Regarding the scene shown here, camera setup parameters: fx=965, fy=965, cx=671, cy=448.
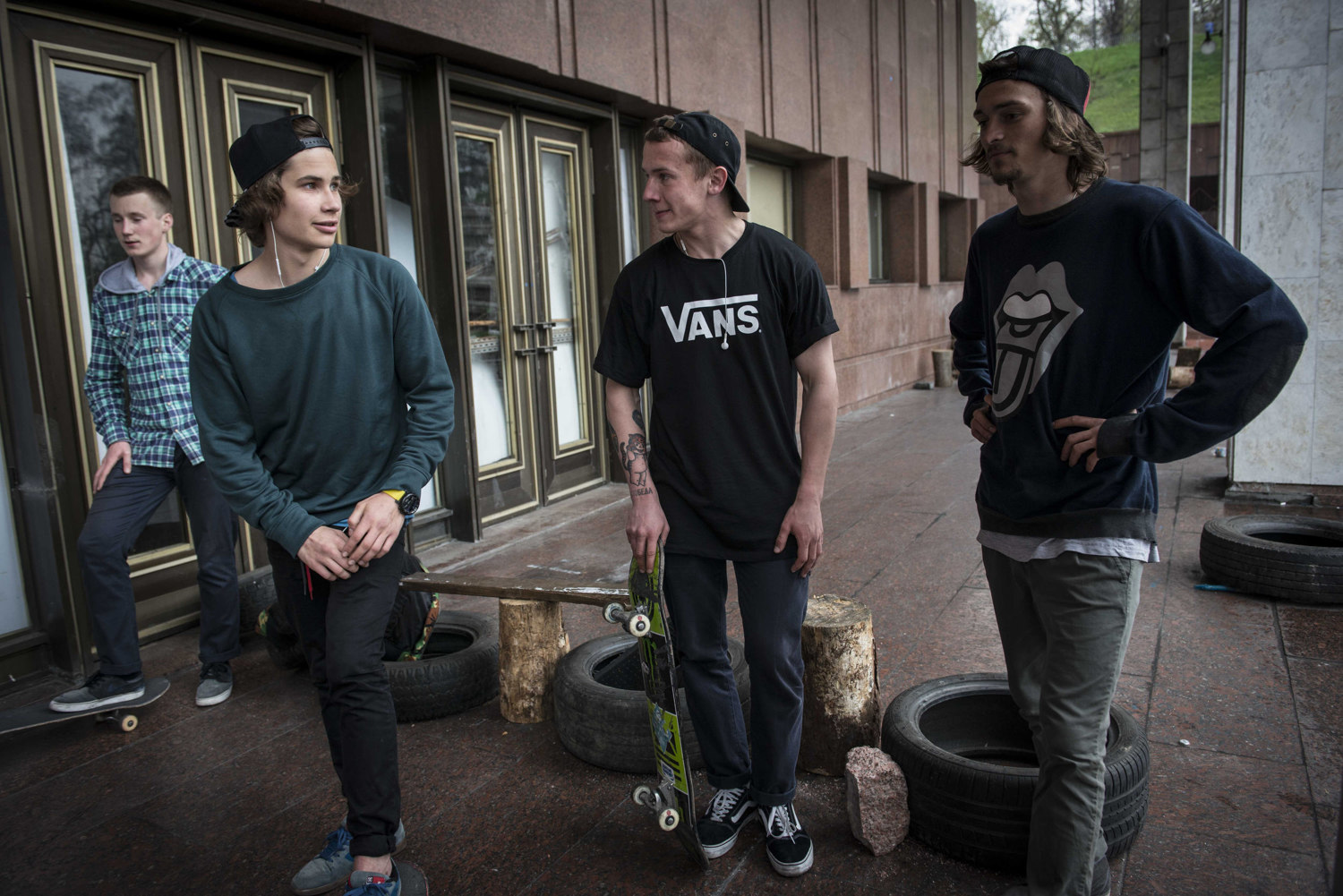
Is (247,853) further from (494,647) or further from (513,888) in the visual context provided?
(494,647)

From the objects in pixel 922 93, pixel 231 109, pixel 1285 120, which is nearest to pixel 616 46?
pixel 231 109

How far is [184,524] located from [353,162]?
2459 millimetres

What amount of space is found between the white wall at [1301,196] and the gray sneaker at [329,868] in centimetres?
677

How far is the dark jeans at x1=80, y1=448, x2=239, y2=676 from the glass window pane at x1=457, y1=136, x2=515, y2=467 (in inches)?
103

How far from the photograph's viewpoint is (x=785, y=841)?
9.38 ft

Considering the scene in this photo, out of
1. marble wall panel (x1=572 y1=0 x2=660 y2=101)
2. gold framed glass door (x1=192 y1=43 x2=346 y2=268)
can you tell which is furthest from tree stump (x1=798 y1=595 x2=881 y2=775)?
marble wall panel (x1=572 y1=0 x2=660 y2=101)

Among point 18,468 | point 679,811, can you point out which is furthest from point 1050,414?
point 18,468

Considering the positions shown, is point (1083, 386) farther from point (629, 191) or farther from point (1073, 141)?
point (629, 191)

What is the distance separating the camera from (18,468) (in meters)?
4.51

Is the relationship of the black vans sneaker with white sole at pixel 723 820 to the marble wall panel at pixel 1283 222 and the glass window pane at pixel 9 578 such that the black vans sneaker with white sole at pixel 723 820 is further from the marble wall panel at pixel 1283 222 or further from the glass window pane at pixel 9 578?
the marble wall panel at pixel 1283 222

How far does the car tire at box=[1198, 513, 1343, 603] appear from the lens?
493 centimetres

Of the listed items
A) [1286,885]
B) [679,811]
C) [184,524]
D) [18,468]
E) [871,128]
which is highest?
[871,128]

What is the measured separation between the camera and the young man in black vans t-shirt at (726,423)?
2.73 m

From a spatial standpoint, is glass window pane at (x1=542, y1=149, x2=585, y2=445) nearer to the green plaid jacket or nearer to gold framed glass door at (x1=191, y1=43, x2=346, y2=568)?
gold framed glass door at (x1=191, y1=43, x2=346, y2=568)
